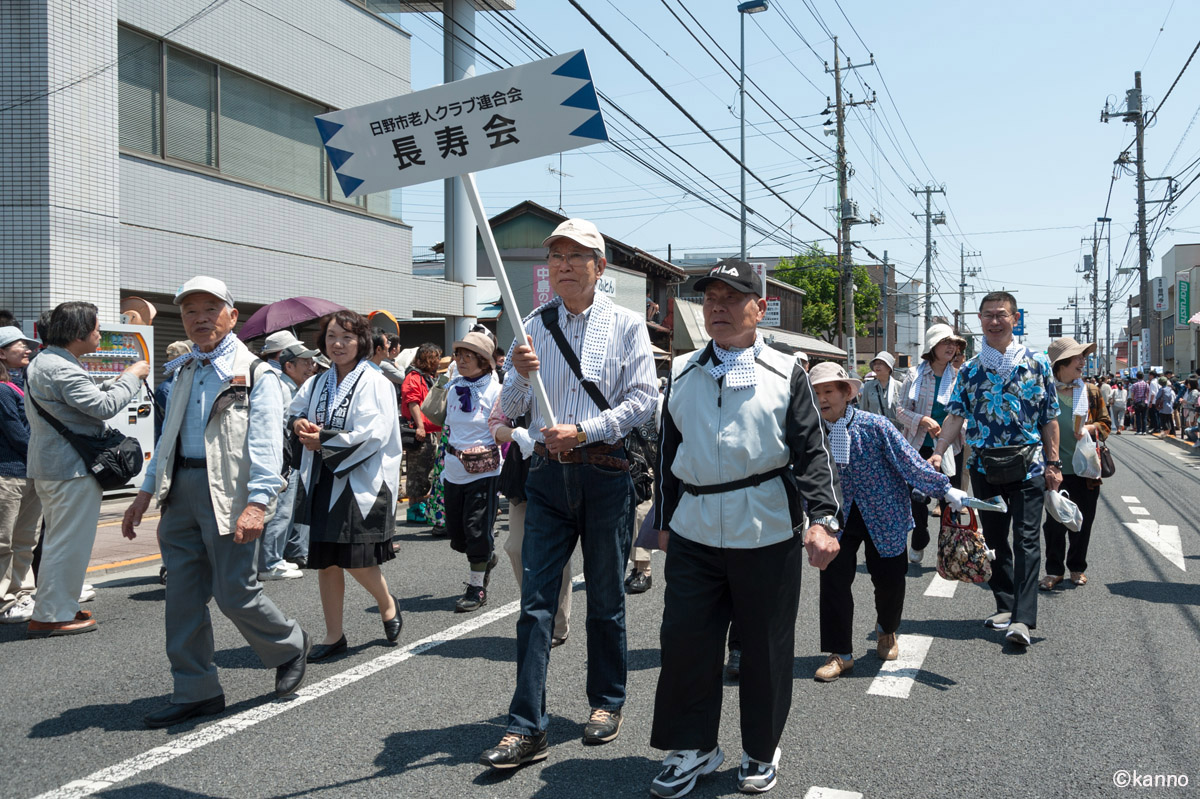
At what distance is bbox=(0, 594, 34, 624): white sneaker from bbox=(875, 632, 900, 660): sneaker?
17.1ft

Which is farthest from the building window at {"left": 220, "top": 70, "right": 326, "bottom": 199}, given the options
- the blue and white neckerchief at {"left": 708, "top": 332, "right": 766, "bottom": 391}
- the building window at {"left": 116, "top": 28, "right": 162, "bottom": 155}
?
the blue and white neckerchief at {"left": 708, "top": 332, "right": 766, "bottom": 391}

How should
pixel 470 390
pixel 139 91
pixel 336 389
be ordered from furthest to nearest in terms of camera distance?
pixel 139 91 → pixel 470 390 → pixel 336 389

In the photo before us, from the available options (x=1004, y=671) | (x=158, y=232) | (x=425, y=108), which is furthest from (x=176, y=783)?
(x=158, y=232)

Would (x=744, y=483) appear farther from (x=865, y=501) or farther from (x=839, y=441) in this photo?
(x=865, y=501)

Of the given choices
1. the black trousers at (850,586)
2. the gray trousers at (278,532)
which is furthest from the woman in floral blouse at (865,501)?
the gray trousers at (278,532)

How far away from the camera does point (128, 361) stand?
11.2 metres

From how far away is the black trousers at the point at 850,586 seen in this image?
5051 mm

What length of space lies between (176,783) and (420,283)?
15382 mm

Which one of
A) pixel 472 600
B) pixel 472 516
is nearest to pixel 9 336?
pixel 472 516

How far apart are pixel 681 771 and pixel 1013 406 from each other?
3521 millimetres

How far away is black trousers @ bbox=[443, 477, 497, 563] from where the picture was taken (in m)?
6.60

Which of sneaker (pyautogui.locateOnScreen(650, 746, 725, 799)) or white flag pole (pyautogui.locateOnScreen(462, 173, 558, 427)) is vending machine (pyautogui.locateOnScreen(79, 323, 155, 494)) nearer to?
white flag pole (pyautogui.locateOnScreen(462, 173, 558, 427))

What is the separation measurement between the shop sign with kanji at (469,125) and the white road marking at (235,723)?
2.43 meters

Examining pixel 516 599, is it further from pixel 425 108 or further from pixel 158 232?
pixel 158 232
